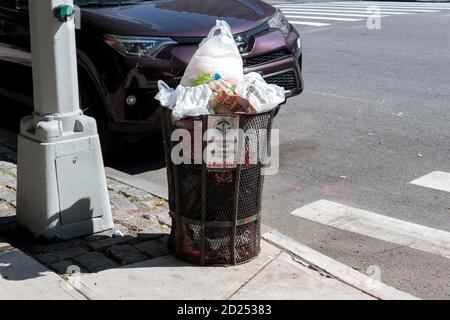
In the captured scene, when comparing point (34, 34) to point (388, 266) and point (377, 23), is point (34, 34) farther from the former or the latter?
point (377, 23)

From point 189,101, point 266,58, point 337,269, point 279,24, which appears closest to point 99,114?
point 266,58

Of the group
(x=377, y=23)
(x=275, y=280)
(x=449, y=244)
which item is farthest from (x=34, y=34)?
(x=377, y=23)

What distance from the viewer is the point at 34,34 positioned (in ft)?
14.1

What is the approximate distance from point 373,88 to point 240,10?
337cm

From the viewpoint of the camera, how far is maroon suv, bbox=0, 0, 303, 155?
5.93m

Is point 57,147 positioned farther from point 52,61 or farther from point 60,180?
point 52,61

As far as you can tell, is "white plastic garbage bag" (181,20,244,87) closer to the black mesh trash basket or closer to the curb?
the black mesh trash basket

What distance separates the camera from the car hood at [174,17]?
6.02m

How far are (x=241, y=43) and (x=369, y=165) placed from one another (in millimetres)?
1683

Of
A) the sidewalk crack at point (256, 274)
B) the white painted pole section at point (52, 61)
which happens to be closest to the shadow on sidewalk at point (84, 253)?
the sidewalk crack at point (256, 274)

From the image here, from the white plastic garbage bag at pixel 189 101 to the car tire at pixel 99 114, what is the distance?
89.7 inches

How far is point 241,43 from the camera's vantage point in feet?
20.4

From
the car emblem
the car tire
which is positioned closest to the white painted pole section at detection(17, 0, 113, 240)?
the car tire
